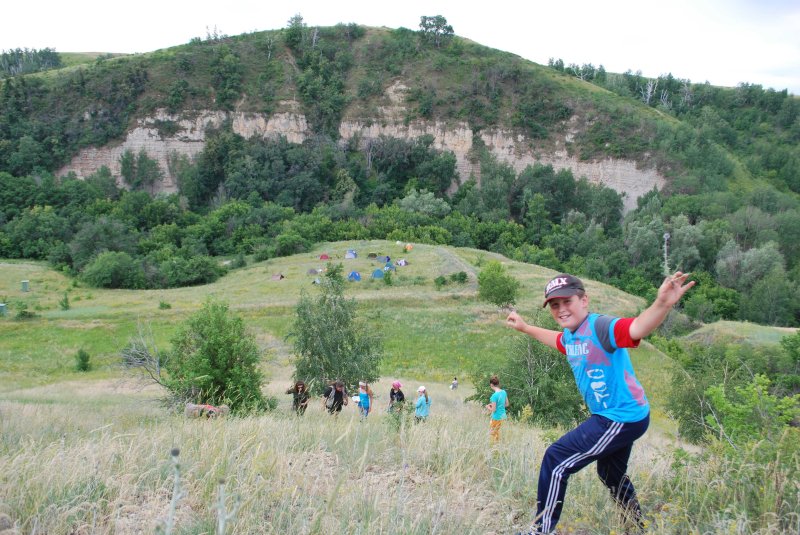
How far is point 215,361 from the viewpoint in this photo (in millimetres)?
11430

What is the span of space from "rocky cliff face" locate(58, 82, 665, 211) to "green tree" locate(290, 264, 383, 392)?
6794 cm

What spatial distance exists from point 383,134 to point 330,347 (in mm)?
73000

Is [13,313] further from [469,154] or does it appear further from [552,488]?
[469,154]

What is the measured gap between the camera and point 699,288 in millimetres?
52812

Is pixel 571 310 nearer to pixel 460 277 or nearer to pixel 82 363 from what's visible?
pixel 82 363

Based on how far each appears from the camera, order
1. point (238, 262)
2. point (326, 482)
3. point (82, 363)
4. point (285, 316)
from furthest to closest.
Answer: point (238, 262) < point (285, 316) < point (82, 363) < point (326, 482)

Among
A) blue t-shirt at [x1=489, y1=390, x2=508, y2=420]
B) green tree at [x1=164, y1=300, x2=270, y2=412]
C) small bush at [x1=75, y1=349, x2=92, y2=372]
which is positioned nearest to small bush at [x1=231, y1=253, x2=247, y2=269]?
small bush at [x1=75, y1=349, x2=92, y2=372]

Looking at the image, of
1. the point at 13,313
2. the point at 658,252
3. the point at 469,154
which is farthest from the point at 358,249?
the point at 469,154

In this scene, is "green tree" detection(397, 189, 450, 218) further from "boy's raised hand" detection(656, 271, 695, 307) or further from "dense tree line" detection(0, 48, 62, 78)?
"dense tree line" detection(0, 48, 62, 78)

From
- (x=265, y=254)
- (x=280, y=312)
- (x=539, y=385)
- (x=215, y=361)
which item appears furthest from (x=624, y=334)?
(x=265, y=254)

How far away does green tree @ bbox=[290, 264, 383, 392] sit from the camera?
14266mm

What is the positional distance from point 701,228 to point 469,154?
35.1 meters

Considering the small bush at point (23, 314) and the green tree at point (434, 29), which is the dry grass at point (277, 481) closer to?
the small bush at point (23, 314)

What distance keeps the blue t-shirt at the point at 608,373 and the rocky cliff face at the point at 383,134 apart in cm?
7688
